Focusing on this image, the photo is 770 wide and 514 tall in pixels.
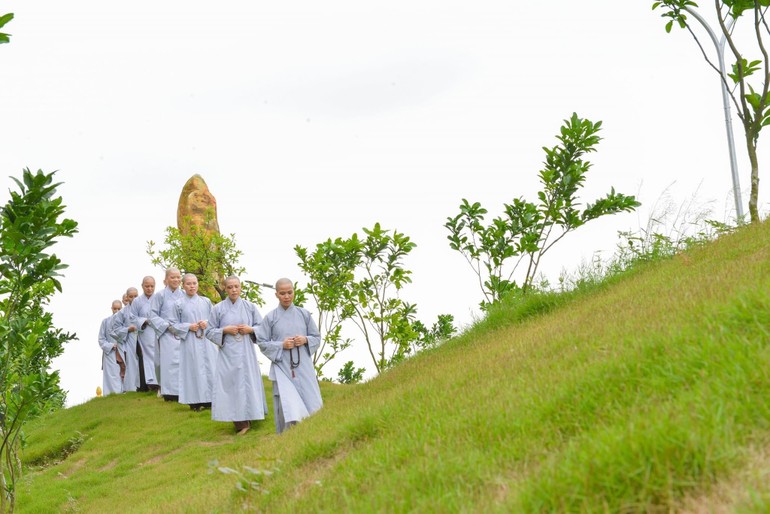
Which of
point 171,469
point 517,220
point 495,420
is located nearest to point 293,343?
point 171,469

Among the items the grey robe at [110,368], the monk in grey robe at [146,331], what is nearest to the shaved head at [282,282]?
the monk in grey robe at [146,331]

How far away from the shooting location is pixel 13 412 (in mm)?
8359

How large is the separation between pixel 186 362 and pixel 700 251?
1070 cm

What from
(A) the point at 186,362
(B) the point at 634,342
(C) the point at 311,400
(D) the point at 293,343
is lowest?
(B) the point at 634,342

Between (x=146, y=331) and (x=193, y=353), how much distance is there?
396 cm

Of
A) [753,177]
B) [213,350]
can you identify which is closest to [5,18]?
[753,177]

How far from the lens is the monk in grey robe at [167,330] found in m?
17.6

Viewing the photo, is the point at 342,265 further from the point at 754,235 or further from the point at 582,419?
the point at 582,419

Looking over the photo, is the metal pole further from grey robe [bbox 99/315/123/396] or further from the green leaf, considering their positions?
grey robe [bbox 99/315/123/396]

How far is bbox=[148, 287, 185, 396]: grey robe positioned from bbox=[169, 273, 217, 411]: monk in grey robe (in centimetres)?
46

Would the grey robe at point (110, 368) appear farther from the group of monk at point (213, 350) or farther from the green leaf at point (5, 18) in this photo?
the green leaf at point (5, 18)

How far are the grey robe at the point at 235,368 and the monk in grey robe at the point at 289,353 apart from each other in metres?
1.97

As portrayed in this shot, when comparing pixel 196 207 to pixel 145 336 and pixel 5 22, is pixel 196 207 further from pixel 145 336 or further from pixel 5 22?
pixel 5 22

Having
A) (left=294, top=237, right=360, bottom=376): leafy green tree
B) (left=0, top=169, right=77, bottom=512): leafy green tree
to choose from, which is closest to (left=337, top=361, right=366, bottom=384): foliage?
(left=294, top=237, right=360, bottom=376): leafy green tree
